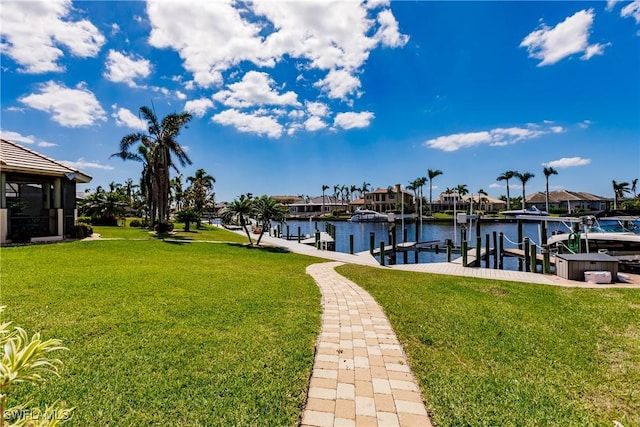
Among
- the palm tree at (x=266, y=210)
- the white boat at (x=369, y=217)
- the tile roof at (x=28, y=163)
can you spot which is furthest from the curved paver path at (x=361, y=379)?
the white boat at (x=369, y=217)

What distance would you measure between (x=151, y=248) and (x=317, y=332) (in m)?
13.1

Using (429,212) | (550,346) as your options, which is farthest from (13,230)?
(429,212)

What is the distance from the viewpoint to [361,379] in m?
4.04

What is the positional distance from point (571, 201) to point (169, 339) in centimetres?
8944

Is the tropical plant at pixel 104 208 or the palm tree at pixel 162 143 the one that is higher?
the palm tree at pixel 162 143

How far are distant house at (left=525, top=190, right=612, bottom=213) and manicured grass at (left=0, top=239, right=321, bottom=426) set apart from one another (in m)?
82.9

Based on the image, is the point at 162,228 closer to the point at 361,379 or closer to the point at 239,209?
the point at 239,209

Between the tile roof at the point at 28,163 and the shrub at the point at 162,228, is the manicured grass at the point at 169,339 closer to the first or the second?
the tile roof at the point at 28,163

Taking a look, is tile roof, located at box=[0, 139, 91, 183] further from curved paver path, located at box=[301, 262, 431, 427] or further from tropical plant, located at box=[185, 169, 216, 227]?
tropical plant, located at box=[185, 169, 216, 227]

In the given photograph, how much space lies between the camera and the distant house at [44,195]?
13953 mm

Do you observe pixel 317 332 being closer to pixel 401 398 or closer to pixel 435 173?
pixel 401 398

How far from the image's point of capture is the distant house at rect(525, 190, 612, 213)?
70106 mm

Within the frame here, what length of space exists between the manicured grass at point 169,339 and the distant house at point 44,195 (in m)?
6.36

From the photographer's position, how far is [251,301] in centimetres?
706
